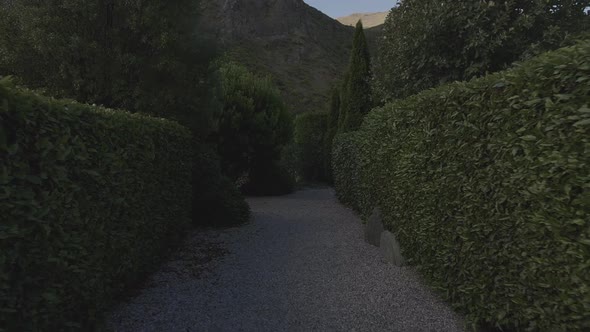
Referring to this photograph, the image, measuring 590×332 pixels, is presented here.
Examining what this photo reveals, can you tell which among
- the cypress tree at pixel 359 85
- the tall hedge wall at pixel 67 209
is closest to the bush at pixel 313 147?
the cypress tree at pixel 359 85

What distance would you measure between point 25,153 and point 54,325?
113cm

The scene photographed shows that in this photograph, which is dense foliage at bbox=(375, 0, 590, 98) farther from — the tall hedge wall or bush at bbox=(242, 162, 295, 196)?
bush at bbox=(242, 162, 295, 196)

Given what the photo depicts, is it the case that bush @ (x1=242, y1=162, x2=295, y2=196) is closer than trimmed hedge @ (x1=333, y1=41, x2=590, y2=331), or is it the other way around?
trimmed hedge @ (x1=333, y1=41, x2=590, y2=331)

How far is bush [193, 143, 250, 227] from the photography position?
772cm

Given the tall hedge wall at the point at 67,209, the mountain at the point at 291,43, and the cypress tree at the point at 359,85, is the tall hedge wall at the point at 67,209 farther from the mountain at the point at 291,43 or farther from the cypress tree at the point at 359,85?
the mountain at the point at 291,43

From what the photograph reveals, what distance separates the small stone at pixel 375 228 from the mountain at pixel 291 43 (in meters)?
22.8

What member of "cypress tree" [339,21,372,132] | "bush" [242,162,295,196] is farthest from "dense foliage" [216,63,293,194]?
"cypress tree" [339,21,372,132]

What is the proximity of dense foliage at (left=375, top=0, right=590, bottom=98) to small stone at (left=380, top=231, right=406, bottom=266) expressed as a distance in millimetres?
2617

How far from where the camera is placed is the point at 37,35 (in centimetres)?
629

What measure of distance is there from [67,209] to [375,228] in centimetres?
457

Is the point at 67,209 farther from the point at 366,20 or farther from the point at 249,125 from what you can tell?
the point at 366,20

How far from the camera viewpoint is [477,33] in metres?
6.11

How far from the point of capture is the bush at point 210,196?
7.72 m

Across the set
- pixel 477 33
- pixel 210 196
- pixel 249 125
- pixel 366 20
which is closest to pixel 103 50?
pixel 210 196
